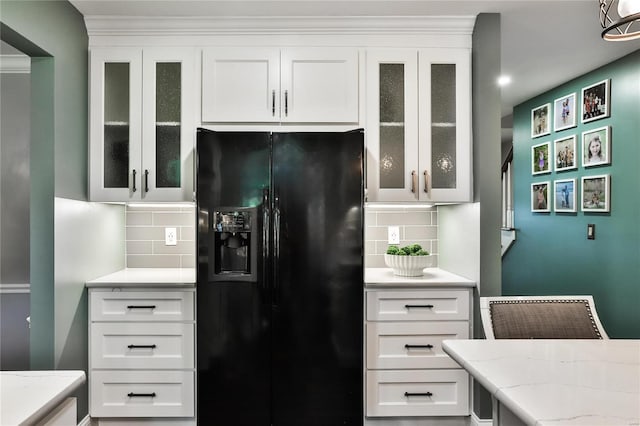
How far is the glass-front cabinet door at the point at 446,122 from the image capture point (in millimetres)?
2490

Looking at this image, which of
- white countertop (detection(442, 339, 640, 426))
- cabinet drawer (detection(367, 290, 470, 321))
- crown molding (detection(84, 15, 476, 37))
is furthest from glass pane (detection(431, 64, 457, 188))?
white countertop (detection(442, 339, 640, 426))

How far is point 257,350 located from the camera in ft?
7.32

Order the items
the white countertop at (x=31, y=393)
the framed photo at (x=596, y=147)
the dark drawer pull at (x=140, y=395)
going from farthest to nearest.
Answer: the framed photo at (x=596, y=147) → the dark drawer pull at (x=140, y=395) → the white countertop at (x=31, y=393)

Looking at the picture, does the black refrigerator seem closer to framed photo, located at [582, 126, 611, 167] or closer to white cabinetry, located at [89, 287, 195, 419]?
white cabinetry, located at [89, 287, 195, 419]

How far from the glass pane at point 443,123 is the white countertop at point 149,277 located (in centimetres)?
167

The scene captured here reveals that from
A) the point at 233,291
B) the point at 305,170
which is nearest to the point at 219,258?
the point at 233,291

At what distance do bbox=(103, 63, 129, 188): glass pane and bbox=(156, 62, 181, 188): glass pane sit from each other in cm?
20

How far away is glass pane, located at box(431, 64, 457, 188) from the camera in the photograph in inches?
98.3

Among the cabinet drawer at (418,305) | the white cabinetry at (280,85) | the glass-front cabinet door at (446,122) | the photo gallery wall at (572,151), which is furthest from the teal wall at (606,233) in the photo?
the white cabinetry at (280,85)

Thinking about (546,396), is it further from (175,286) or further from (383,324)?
(175,286)

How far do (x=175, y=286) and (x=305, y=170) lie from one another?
103 cm

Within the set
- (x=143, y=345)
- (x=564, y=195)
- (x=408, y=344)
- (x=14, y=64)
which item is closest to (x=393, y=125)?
(x=408, y=344)

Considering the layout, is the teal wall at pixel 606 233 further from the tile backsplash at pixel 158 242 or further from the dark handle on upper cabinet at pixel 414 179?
the tile backsplash at pixel 158 242

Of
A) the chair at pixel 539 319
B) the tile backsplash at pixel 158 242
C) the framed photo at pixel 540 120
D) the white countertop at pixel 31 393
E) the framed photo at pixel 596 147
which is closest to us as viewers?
the white countertop at pixel 31 393
